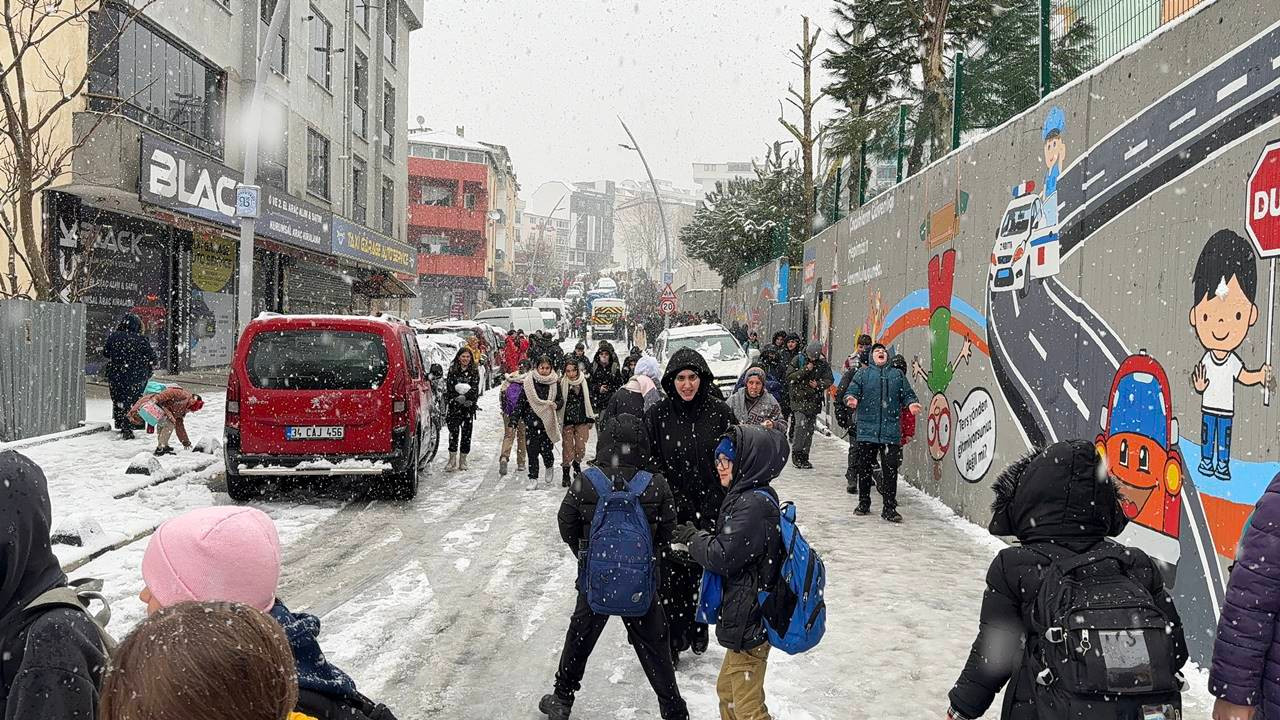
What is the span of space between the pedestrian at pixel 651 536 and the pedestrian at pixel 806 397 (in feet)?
29.6

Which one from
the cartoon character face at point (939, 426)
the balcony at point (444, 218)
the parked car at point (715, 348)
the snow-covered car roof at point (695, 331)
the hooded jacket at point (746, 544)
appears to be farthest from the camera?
the balcony at point (444, 218)

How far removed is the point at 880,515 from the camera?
33.8 feet

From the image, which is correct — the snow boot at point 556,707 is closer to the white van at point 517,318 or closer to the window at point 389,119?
the white van at point 517,318

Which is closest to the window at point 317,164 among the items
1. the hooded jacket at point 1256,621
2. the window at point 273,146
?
the window at point 273,146

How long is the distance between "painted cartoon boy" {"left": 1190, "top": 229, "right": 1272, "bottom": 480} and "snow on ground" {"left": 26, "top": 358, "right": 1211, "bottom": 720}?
1356 mm

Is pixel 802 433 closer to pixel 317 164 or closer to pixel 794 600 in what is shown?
pixel 794 600

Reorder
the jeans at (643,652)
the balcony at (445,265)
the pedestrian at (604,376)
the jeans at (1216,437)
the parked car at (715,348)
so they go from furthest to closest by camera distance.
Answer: the balcony at (445,265), the parked car at (715,348), the pedestrian at (604,376), the jeans at (1216,437), the jeans at (643,652)

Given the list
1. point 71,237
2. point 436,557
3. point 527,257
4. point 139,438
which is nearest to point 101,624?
point 436,557

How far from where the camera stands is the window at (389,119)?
3962 centimetres

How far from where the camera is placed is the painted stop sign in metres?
4.94

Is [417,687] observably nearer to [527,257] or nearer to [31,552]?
[31,552]

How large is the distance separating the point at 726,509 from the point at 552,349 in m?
8.76

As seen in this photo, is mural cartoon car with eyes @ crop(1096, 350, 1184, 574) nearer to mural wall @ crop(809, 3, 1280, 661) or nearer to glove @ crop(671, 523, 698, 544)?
mural wall @ crop(809, 3, 1280, 661)

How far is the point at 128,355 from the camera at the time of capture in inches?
553
